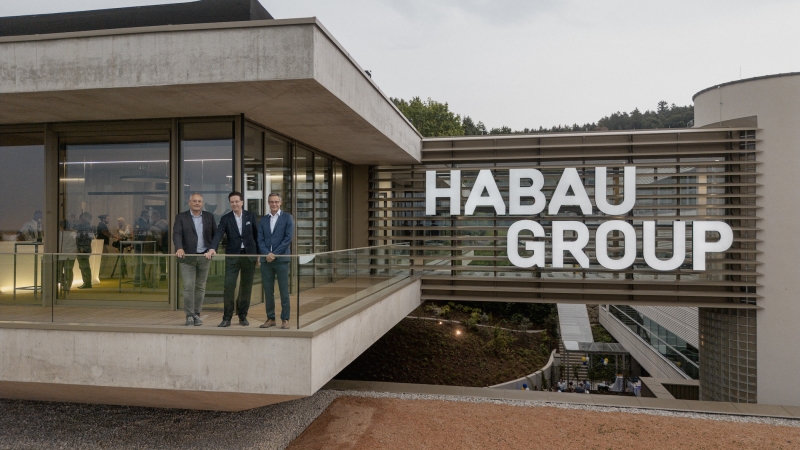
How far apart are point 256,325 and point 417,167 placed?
9.47 metres

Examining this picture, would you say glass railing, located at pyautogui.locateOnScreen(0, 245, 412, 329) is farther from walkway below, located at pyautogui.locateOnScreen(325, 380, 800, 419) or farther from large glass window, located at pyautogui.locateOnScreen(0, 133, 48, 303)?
walkway below, located at pyautogui.locateOnScreen(325, 380, 800, 419)

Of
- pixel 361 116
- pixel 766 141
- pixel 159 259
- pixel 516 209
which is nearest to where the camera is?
pixel 159 259

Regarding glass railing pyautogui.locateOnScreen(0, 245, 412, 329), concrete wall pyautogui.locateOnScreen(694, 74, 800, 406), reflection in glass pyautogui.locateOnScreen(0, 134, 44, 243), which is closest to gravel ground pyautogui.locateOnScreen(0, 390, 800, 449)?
glass railing pyautogui.locateOnScreen(0, 245, 412, 329)

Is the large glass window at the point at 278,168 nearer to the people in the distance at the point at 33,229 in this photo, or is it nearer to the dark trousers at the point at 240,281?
the dark trousers at the point at 240,281

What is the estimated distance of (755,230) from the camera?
12.6 metres

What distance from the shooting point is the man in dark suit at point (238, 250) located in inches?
253

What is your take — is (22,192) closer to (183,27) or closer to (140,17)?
(140,17)

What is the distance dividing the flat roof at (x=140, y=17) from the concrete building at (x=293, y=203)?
0.05 metres

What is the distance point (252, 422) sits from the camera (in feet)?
29.0

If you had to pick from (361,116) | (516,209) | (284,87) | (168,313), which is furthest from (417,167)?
(168,313)

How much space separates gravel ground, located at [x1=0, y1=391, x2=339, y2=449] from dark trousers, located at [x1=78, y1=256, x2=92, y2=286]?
261 centimetres

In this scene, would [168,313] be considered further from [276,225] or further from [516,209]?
[516,209]

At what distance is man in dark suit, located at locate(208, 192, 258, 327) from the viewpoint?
21.1ft

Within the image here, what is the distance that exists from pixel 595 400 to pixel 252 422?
21.7 ft
